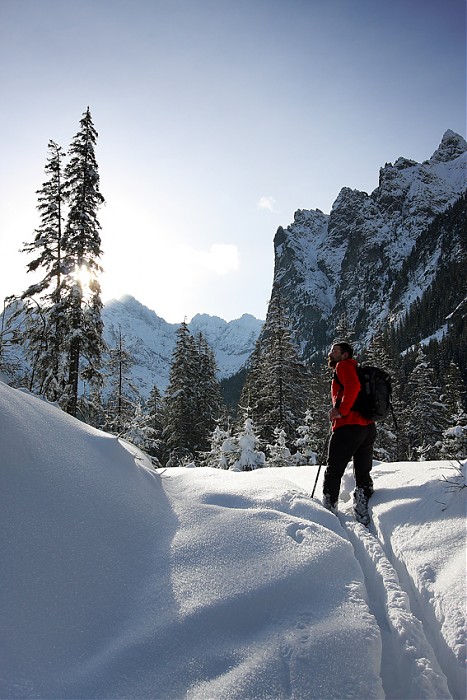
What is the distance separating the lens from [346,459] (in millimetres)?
4582

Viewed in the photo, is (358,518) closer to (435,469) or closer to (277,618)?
(435,469)

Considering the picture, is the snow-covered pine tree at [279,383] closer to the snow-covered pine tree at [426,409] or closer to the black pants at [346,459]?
the snow-covered pine tree at [426,409]

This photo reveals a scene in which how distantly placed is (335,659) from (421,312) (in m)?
133

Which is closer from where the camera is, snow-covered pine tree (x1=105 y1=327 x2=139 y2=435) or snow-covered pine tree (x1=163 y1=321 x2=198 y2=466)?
snow-covered pine tree (x1=105 y1=327 x2=139 y2=435)

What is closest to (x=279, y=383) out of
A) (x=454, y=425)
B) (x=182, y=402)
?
(x=182, y=402)

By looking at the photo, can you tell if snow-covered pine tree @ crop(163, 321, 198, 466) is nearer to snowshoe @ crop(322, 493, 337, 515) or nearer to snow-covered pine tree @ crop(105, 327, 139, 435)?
snow-covered pine tree @ crop(105, 327, 139, 435)

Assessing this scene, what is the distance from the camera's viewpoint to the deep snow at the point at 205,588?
1.94 metres

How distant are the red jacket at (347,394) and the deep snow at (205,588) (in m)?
1.00

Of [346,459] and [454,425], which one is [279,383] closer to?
[454,425]

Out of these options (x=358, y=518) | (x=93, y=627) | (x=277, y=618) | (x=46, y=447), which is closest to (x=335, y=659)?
(x=277, y=618)

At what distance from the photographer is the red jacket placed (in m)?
4.52

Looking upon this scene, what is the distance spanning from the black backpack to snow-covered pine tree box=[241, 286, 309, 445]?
55.4 ft

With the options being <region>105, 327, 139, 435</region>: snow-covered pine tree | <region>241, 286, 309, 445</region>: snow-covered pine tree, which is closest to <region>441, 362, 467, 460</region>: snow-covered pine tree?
<region>241, 286, 309, 445</region>: snow-covered pine tree

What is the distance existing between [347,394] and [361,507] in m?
1.30
